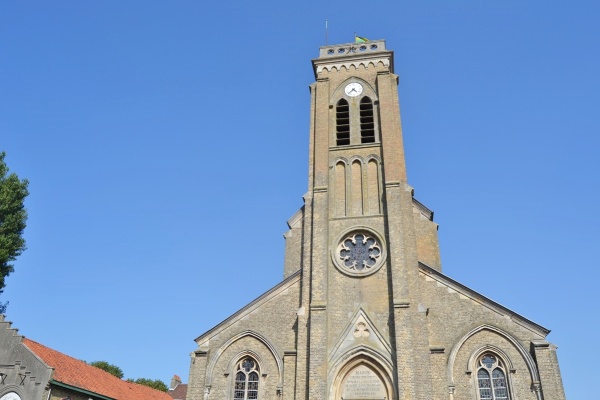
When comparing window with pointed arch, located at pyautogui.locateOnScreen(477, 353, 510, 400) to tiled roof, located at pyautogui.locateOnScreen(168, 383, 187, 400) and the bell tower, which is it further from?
tiled roof, located at pyautogui.locateOnScreen(168, 383, 187, 400)

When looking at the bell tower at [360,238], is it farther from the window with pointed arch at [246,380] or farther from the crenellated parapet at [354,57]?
the window with pointed arch at [246,380]

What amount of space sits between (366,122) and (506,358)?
13.0 m

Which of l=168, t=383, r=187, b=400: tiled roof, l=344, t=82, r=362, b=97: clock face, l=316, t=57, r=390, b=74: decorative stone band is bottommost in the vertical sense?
l=168, t=383, r=187, b=400: tiled roof

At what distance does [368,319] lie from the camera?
20.0 meters

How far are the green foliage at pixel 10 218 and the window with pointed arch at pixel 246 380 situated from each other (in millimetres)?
13045

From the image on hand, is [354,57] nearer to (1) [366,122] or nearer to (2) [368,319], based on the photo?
(1) [366,122]

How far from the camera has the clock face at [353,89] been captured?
26188mm

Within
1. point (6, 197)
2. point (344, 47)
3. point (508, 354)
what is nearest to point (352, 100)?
point (344, 47)

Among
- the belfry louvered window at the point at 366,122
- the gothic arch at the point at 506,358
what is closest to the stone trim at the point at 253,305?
the gothic arch at the point at 506,358

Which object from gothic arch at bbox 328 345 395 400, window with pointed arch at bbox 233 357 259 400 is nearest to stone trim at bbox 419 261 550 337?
gothic arch at bbox 328 345 395 400

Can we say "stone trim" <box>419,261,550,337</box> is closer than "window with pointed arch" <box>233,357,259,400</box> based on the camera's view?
Yes

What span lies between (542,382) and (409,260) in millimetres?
6643

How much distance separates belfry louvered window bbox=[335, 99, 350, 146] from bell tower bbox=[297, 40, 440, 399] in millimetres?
53

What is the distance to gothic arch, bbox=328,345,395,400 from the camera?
744 inches
